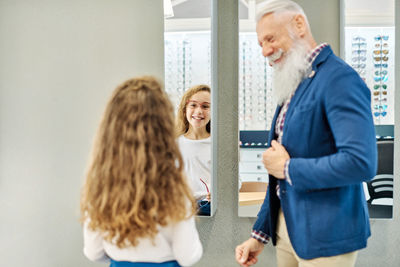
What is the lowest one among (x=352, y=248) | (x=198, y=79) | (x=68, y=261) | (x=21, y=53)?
(x=68, y=261)

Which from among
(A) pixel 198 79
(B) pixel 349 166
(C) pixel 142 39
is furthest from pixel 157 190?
(C) pixel 142 39

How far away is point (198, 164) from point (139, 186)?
0.89 metres

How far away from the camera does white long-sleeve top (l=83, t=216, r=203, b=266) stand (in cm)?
117

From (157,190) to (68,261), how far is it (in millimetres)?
1597

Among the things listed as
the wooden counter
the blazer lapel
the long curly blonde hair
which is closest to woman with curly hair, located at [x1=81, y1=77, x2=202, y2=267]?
the long curly blonde hair

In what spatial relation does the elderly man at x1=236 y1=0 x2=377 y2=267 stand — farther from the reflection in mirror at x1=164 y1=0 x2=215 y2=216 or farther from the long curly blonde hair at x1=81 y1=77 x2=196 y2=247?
the reflection in mirror at x1=164 y1=0 x2=215 y2=216

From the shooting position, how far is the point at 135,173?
3.74ft

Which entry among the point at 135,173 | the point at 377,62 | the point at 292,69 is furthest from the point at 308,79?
the point at 377,62

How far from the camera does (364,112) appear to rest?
44.2 inches

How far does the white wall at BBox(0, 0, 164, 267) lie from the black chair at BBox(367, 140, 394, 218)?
1570 millimetres

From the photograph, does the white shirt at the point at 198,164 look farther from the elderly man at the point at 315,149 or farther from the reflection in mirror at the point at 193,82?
the elderly man at the point at 315,149

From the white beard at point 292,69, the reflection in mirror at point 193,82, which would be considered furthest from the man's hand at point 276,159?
the reflection in mirror at point 193,82

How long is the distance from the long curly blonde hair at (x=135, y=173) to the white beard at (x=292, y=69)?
0.47 meters

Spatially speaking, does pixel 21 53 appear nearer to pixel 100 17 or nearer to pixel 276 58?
pixel 100 17
